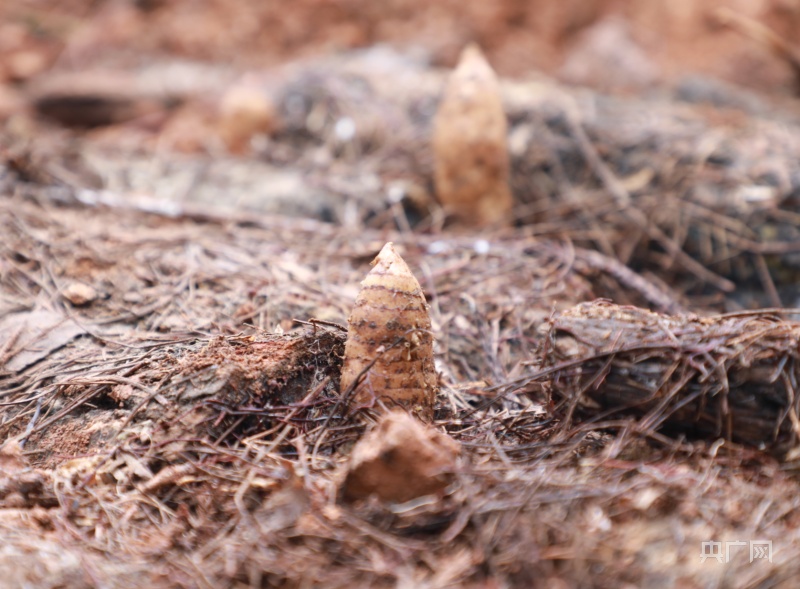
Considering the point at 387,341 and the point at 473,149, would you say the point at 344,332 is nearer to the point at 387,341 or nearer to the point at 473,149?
the point at 387,341

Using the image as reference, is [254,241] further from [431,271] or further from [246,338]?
[246,338]

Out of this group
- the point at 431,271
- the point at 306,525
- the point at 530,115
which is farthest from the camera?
the point at 530,115

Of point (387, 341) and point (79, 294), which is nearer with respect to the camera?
point (387, 341)

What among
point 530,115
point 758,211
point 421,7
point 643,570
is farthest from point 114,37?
point 643,570

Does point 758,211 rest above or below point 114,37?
below

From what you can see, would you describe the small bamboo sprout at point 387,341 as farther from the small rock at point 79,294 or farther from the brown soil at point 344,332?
the small rock at point 79,294
